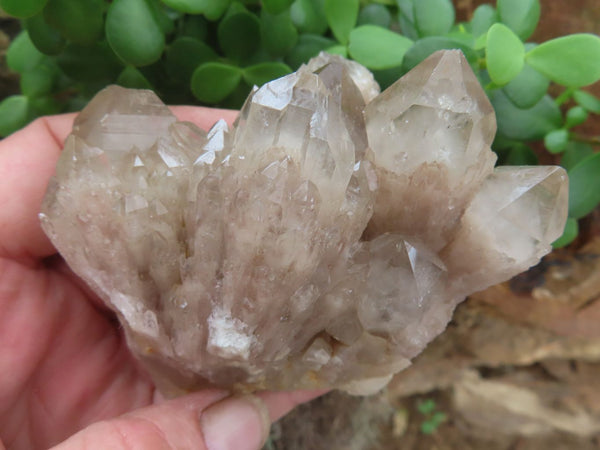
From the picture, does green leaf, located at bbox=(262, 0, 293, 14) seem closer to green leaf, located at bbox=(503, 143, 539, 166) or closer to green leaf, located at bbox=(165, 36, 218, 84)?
green leaf, located at bbox=(165, 36, 218, 84)

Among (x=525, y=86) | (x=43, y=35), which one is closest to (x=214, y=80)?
(x=43, y=35)

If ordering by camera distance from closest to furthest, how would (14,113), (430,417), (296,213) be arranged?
(296,213) → (14,113) → (430,417)

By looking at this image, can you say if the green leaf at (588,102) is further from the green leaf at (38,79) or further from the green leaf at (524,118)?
the green leaf at (38,79)

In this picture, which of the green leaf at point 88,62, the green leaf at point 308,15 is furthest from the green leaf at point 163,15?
the green leaf at point 308,15

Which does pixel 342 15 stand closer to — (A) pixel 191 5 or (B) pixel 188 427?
(A) pixel 191 5

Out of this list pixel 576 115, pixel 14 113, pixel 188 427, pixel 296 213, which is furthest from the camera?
pixel 14 113

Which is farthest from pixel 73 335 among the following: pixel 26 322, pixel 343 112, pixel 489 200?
pixel 489 200
